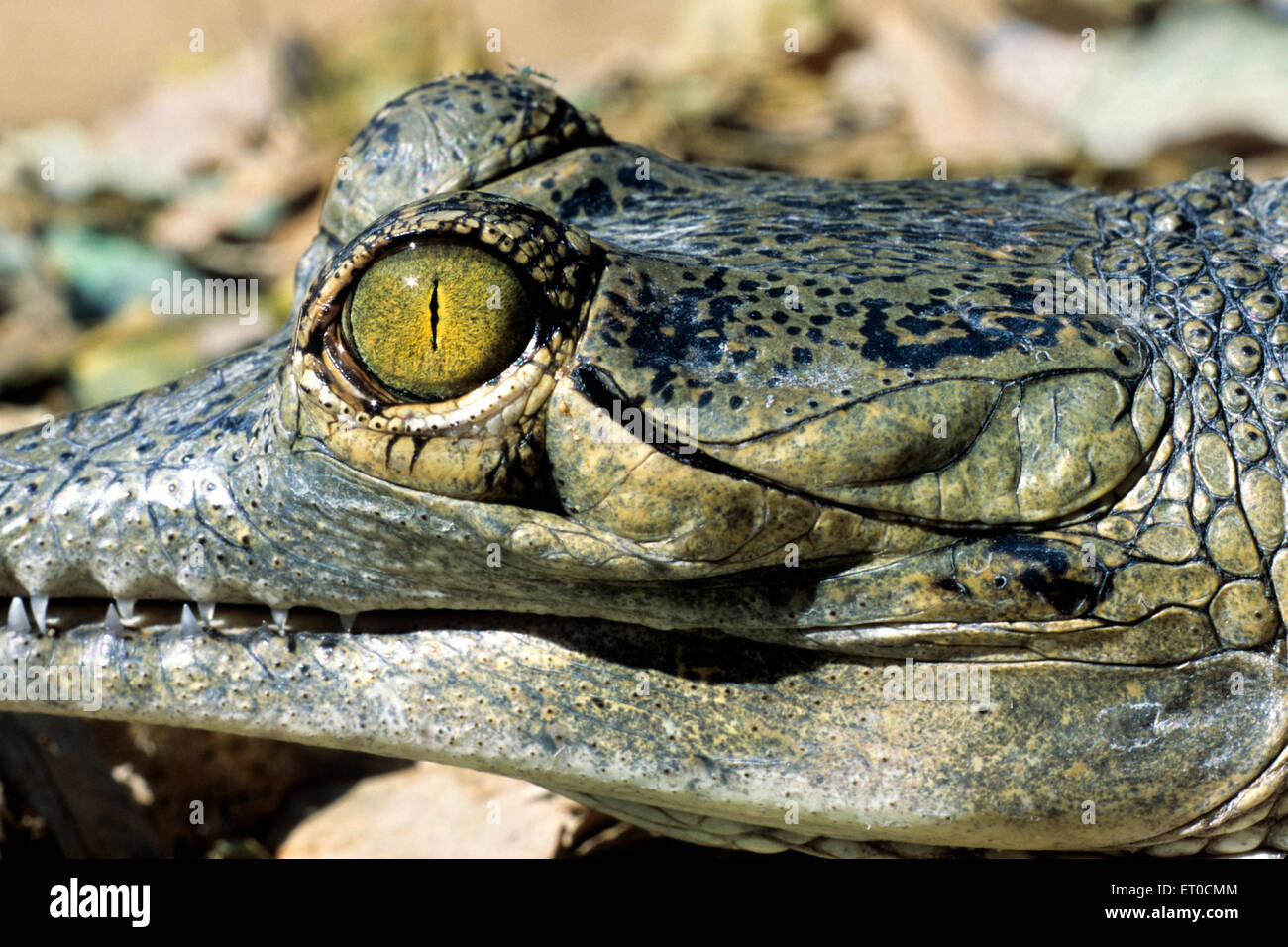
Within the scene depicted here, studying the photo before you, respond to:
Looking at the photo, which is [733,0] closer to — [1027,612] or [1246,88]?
[1246,88]

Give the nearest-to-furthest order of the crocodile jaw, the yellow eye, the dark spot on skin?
the yellow eye → the crocodile jaw → the dark spot on skin

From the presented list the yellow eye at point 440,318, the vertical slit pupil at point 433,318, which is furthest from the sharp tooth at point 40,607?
the vertical slit pupil at point 433,318

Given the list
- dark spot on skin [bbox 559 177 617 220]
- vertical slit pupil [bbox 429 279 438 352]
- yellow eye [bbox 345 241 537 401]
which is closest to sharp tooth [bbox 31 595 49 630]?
yellow eye [bbox 345 241 537 401]

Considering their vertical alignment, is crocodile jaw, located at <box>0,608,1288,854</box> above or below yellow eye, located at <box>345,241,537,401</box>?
below

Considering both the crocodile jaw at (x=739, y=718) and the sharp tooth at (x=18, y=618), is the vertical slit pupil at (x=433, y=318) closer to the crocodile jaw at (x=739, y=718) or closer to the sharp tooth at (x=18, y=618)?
the crocodile jaw at (x=739, y=718)

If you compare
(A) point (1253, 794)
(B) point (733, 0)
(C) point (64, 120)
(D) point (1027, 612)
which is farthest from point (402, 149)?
(C) point (64, 120)

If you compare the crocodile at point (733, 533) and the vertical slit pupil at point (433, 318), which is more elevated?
the vertical slit pupil at point (433, 318)

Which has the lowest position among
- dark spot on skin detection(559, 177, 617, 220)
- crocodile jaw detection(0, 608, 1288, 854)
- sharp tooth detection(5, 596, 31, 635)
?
crocodile jaw detection(0, 608, 1288, 854)

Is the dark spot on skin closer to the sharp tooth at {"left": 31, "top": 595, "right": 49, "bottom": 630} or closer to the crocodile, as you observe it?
the crocodile
